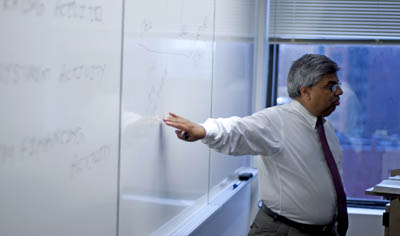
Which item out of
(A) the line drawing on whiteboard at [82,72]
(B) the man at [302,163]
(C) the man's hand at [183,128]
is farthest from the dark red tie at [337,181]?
(A) the line drawing on whiteboard at [82,72]

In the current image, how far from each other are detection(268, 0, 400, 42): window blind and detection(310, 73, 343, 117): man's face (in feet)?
5.14

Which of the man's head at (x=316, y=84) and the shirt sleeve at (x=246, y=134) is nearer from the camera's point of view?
the shirt sleeve at (x=246, y=134)

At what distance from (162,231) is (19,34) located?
1038 mm

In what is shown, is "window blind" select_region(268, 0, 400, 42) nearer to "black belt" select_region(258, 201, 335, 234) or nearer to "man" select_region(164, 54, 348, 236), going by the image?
"man" select_region(164, 54, 348, 236)

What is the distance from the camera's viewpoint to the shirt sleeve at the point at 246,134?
6.35ft

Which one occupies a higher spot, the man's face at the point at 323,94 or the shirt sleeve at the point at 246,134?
the man's face at the point at 323,94

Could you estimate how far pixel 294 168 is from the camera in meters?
2.39

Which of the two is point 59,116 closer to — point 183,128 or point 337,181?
point 183,128

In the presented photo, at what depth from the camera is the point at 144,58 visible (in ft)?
5.29

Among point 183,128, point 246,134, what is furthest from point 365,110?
point 183,128

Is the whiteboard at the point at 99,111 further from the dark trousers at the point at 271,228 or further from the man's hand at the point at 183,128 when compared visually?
the dark trousers at the point at 271,228

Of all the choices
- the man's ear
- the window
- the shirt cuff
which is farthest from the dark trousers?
the window

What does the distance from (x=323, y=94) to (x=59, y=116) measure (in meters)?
1.59

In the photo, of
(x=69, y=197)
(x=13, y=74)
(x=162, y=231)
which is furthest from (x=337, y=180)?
(x=13, y=74)
